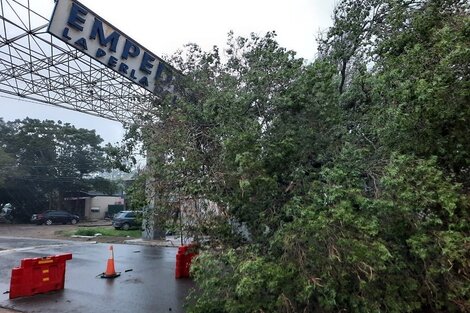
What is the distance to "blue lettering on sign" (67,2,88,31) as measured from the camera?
13.1 metres

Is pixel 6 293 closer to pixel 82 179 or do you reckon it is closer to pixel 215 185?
pixel 215 185

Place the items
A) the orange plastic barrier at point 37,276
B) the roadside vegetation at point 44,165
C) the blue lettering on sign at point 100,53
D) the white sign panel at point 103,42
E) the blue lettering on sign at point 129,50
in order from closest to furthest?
1. the orange plastic barrier at point 37,276
2. the white sign panel at point 103,42
3. the blue lettering on sign at point 100,53
4. the blue lettering on sign at point 129,50
5. the roadside vegetation at point 44,165

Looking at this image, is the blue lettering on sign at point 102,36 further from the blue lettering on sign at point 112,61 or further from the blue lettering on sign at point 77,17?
the blue lettering on sign at point 77,17

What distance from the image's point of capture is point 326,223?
4594mm

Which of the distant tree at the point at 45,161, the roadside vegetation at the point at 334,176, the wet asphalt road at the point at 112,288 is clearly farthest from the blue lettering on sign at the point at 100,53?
the distant tree at the point at 45,161

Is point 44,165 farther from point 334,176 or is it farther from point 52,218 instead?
point 334,176

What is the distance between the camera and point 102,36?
1397 cm

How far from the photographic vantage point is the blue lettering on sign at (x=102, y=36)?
45.3 feet

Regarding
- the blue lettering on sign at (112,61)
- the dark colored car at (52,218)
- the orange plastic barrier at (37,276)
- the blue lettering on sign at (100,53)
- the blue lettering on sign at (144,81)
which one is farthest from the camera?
the dark colored car at (52,218)

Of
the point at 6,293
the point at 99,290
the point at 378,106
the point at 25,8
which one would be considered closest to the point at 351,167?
the point at 378,106

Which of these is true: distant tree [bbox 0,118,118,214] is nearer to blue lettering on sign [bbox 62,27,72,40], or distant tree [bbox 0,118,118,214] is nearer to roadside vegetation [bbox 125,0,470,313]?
blue lettering on sign [bbox 62,27,72,40]

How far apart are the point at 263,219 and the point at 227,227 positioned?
633mm

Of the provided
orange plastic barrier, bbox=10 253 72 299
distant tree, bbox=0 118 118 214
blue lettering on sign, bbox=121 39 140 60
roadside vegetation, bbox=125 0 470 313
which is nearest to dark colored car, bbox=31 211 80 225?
distant tree, bbox=0 118 118 214

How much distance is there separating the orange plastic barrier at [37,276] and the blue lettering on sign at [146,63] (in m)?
7.55
